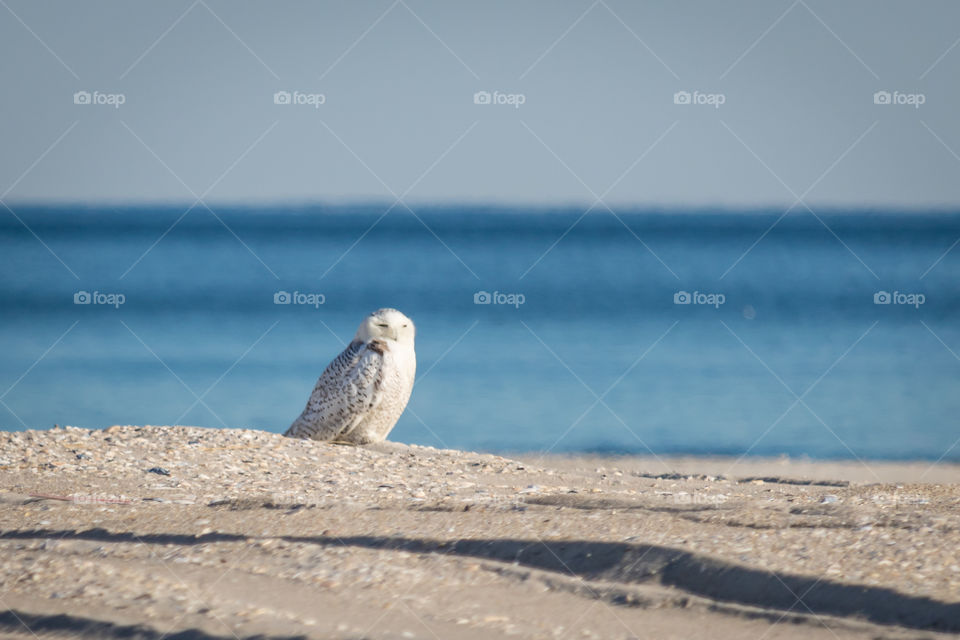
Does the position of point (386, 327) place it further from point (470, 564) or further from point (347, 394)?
point (470, 564)

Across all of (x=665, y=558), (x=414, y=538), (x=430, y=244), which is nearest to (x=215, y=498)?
(x=414, y=538)

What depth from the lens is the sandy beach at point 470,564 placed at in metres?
2.41

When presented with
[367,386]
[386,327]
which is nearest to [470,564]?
[367,386]

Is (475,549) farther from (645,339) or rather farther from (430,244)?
(430,244)

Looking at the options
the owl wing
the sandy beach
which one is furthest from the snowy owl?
the sandy beach

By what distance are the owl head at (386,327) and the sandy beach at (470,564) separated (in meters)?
2.44

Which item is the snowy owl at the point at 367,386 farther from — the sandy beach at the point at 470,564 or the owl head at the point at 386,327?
the sandy beach at the point at 470,564

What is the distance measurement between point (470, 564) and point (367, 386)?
3.90 meters

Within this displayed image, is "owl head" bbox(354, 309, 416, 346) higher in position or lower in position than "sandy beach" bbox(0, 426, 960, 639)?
higher

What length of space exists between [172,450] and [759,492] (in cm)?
331

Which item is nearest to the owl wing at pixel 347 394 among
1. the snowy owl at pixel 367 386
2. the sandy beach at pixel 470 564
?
the snowy owl at pixel 367 386

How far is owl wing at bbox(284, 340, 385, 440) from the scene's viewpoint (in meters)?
6.68

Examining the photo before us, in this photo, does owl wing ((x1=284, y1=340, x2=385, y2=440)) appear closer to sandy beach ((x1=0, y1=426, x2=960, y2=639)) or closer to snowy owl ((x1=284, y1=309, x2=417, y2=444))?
snowy owl ((x1=284, y1=309, x2=417, y2=444))

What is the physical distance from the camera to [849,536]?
3.00 m
